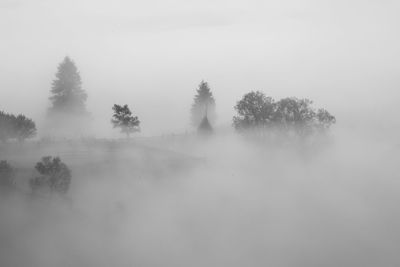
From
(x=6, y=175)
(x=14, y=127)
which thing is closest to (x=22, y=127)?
(x=14, y=127)

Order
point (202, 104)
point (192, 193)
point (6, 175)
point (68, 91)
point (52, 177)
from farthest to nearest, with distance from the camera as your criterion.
→ point (202, 104), point (68, 91), point (192, 193), point (52, 177), point (6, 175)

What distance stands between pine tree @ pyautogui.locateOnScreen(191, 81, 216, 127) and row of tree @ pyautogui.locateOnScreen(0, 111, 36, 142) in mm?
37601

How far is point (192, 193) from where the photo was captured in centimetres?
8019

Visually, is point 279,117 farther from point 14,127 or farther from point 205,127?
point 14,127

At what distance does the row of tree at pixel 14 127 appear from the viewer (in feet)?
246

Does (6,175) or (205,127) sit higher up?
(205,127)

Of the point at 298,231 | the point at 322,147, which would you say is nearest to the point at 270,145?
the point at 322,147

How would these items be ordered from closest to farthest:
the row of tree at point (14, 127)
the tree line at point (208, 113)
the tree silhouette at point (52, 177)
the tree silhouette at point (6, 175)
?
1. the tree silhouette at point (6, 175)
2. the tree silhouette at point (52, 177)
3. the row of tree at point (14, 127)
4. the tree line at point (208, 113)

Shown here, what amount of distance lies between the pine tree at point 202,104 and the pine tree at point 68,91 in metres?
23.8

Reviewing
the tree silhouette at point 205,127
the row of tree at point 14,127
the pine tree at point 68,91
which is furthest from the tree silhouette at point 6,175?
the tree silhouette at point 205,127

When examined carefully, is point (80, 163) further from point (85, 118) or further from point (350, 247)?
point (350, 247)

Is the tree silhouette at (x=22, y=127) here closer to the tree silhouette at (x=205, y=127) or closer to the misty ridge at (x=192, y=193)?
the misty ridge at (x=192, y=193)

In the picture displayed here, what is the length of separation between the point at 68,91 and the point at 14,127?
19110mm

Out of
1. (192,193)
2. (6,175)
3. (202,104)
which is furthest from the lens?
(202,104)
